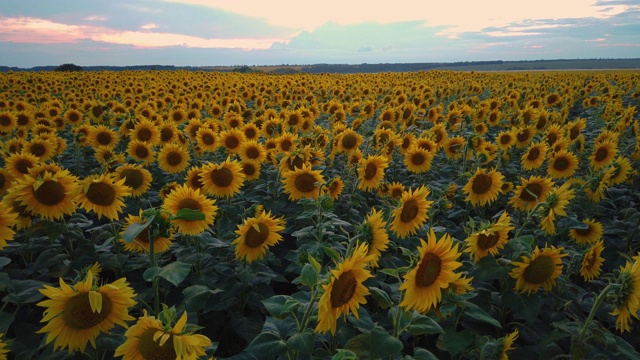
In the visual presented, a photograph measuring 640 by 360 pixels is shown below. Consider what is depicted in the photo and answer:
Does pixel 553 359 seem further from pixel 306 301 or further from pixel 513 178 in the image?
pixel 513 178

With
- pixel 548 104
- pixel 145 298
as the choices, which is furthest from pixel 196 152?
pixel 548 104

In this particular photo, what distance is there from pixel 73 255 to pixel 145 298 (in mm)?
899

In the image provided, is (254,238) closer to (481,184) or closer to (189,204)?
(189,204)

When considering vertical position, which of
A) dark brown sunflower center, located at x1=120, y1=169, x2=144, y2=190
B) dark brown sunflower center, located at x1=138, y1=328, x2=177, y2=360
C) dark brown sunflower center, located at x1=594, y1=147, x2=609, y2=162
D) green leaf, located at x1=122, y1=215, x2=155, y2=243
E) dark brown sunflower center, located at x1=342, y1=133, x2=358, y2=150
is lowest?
dark brown sunflower center, located at x1=138, y1=328, x2=177, y2=360

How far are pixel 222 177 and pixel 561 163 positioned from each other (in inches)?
184

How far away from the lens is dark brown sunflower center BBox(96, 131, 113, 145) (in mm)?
6531

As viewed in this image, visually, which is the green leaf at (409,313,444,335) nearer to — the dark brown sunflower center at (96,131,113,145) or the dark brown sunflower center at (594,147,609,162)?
the dark brown sunflower center at (594,147,609,162)

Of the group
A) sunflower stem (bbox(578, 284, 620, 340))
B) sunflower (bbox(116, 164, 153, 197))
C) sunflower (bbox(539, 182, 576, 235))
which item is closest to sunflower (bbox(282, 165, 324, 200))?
sunflower (bbox(116, 164, 153, 197))

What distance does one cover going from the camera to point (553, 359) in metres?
2.56

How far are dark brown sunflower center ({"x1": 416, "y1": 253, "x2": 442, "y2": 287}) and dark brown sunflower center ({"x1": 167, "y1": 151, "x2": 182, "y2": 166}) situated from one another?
439cm

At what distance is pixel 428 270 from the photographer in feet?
6.66

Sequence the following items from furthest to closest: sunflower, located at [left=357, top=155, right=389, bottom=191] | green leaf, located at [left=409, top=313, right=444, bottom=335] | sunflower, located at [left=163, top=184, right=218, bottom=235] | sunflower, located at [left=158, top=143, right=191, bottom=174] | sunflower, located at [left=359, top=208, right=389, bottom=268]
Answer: sunflower, located at [left=158, top=143, right=191, bottom=174], sunflower, located at [left=357, top=155, right=389, bottom=191], sunflower, located at [left=163, top=184, right=218, bottom=235], sunflower, located at [left=359, top=208, right=389, bottom=268], green leaf, located at [left=409, top=313, right=444, bottom=335]

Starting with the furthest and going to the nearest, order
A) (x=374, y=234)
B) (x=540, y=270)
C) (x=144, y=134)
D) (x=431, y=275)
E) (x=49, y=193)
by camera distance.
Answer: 1. (x=144, y=134)
2. (x=49, y=193)
3. (x=540, y=270)
4. (x=374, y=234)
5. (x=431, y=275)

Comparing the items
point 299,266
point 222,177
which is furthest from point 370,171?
point 299,266
